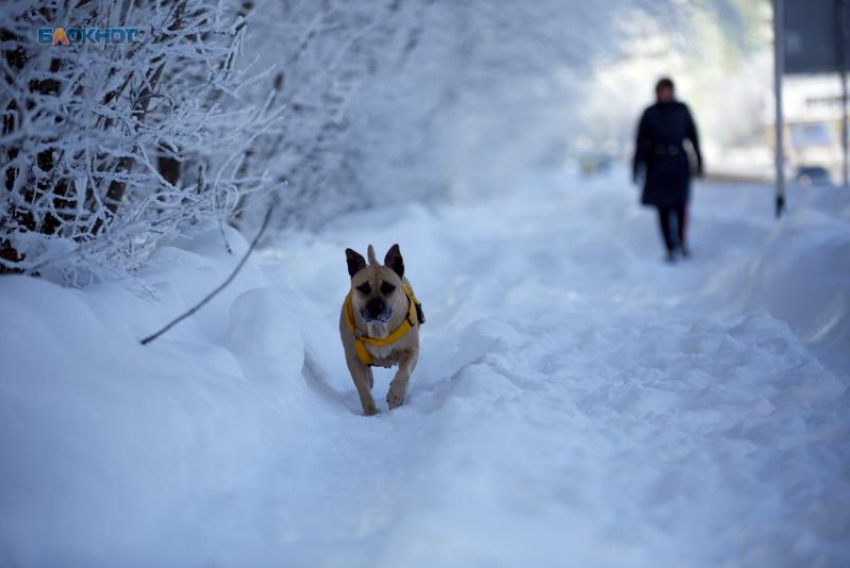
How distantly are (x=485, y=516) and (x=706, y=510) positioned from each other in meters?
0.84

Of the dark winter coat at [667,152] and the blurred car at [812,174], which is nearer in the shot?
the dark winter coat at [667,152]

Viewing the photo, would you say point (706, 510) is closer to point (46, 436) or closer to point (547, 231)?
point (46, 436)

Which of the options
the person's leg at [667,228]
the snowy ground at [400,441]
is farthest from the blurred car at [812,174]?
the snowy ground at [400,441]

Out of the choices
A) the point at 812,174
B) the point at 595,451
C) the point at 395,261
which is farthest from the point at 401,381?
the point at 812,174

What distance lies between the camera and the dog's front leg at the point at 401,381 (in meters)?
4.54

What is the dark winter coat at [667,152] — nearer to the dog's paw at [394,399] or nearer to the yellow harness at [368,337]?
the yellow harness at [368,337]

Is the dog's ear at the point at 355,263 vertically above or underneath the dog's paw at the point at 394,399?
above

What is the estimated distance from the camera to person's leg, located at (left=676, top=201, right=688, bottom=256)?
10156 mm

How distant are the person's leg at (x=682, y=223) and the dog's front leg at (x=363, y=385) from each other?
6.67 metres

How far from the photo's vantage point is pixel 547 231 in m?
15.7

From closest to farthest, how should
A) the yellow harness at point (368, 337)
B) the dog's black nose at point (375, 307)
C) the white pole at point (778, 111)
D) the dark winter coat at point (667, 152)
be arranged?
1. the dog's black nose at point (375, 307)
2. the yellow harness at point (368, 337)
3. the dark winter coat at point (667, 152)
4. the white pole at point (778, 111)

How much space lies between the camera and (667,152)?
33.4 ft

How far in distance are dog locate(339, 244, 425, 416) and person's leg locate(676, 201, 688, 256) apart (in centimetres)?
641

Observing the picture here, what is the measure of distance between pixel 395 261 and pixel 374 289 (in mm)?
327
